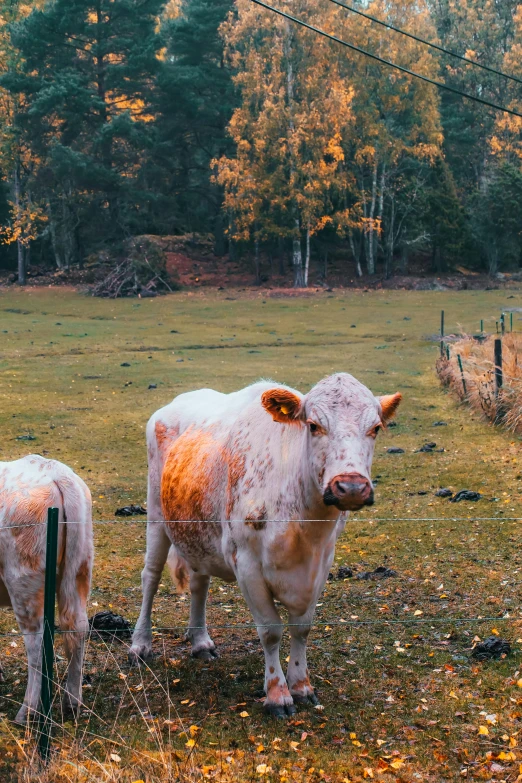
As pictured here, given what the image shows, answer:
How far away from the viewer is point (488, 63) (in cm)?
6594

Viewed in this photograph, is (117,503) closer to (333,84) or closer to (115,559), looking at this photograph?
(115,559)

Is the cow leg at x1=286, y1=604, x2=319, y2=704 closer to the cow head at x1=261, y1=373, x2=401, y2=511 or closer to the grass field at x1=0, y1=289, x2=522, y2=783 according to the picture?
the grass field at x1=0, y1=289, x2=522, y2=783

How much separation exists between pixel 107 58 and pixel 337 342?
3236 cm

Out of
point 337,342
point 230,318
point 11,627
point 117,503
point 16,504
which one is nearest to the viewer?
point 16,504

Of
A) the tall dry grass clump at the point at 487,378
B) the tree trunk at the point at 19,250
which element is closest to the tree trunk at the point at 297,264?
the tree trunk at the point at 19,250

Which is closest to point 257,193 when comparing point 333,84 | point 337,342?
point 333,84

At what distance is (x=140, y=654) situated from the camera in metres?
7.31

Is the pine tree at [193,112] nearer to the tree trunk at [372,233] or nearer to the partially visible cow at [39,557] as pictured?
the tree trunk at [372,233]

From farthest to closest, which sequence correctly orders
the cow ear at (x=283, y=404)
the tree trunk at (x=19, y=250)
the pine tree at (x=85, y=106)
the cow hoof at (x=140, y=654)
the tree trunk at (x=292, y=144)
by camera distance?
the tree trunk at (x=19, y=250), the pine tree at (x=85, y=106), the tree trunk at (x=292, y=144), the cow hoof at (x=140, y=654), the cow ear at (x=283, y=404)

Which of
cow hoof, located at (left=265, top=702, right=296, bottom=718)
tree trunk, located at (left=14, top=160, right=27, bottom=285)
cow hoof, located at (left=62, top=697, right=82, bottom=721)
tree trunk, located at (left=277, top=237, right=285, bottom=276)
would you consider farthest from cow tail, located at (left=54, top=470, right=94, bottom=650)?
tree trunk, located at (left=277, top=237, right=285, bottom=276)

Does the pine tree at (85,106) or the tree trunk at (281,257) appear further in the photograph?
the tree trunk at (281,257)

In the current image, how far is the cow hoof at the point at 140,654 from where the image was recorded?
723 centimetres

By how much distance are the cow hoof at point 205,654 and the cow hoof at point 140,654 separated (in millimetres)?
360

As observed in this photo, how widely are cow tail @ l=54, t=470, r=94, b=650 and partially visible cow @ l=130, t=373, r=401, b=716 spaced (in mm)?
894
